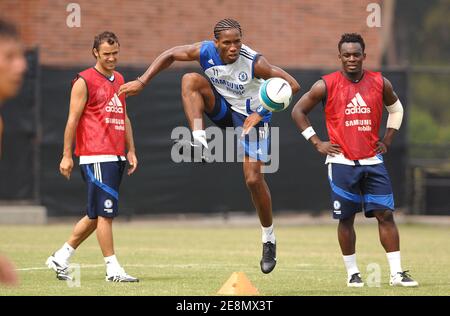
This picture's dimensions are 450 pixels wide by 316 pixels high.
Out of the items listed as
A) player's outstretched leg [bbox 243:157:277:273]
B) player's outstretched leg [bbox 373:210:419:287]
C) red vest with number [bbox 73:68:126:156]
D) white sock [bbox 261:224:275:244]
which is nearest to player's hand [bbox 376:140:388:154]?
player's outstretched leg [bbox 373:210:419:287]

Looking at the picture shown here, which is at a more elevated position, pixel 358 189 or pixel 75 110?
pixel 75 110

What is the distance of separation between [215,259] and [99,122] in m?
3.36

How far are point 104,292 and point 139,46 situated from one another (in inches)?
537

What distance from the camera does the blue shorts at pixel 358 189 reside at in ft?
35.6

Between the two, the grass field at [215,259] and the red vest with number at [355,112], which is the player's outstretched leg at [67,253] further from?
the red vest with number at [355,112]

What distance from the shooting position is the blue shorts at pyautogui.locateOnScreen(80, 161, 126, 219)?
11.0 meters

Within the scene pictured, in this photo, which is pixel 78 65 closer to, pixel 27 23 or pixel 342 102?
pixel 27 23

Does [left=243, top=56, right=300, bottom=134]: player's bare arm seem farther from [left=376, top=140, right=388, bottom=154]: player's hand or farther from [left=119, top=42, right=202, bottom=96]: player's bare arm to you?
[left=376, top=140, right=388, bottom=154]: player's hand

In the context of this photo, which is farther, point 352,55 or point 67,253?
point 67,253

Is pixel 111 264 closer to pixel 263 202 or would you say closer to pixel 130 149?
pixel 130 149

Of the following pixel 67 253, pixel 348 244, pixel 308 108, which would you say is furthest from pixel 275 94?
pixel 67 253

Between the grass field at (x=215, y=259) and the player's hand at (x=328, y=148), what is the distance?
133 cm

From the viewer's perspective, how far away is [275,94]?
1082 cm

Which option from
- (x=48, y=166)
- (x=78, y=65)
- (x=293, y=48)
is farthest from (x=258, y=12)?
(x=48, y=166)
